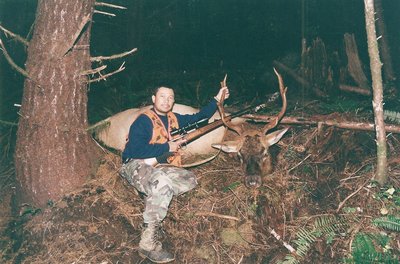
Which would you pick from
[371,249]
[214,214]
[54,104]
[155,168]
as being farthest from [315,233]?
[54,104]

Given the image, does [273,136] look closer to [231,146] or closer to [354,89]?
[231,146]

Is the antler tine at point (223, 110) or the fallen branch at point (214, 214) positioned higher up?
the antler tine at point (223, 110)

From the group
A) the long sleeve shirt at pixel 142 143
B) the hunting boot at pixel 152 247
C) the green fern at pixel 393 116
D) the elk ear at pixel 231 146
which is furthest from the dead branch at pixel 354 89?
the hunting boot at pixel 152 247

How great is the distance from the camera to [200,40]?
13938 millimetres

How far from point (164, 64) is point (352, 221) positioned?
9.02 meters

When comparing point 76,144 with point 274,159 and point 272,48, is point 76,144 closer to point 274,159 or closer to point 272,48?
point 274,159

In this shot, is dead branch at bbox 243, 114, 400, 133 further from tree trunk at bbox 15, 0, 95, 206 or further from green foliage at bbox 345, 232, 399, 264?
tree trunk at bbox 15, 0, 95, 206

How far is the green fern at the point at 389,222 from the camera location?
163 inches

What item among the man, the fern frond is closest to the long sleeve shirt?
the man

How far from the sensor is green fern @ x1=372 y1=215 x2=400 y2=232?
415 centimetres

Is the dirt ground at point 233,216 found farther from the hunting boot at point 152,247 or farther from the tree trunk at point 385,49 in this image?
the tree trunk at point 385,49

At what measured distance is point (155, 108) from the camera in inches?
196

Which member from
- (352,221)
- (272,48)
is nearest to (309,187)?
(352,221)

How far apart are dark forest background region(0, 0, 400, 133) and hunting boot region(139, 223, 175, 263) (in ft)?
12.2
